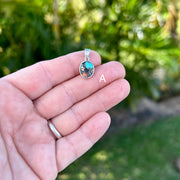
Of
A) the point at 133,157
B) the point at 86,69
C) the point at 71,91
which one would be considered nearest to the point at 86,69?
the point at 86,69

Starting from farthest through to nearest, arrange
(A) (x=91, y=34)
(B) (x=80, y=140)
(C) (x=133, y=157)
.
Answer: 1. (C) (x=133, y=157)
2. (A) (x=91, y=34)
3. (B) (x=80, y=140)

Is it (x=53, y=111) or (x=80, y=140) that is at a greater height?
(x=53, y=111)

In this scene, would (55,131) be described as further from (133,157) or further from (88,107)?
(133,157)

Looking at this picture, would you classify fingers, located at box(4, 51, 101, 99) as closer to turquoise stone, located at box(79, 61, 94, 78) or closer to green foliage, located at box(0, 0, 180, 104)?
turquoise stone, located at box(79, 61, 94, 78)

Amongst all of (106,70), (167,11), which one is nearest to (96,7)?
Answer: (167,11)

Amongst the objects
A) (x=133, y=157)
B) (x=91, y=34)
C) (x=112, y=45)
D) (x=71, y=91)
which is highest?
(x=71, y=91)

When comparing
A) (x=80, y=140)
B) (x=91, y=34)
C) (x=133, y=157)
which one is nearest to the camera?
(x=80, y=140)

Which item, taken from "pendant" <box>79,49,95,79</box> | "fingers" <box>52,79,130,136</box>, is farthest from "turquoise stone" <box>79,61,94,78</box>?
"fingers" <box>52,79,130,136</box>

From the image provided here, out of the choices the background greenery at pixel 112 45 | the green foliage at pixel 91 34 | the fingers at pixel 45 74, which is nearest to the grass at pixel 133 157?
the background greenery at pixel 112 45

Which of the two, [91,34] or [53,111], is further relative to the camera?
[91,34]
